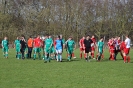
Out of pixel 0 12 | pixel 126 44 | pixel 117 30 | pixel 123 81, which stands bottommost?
pixel 123 81

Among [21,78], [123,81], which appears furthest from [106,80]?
[21,78]

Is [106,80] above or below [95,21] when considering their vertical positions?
below

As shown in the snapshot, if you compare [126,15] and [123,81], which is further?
[126,15]

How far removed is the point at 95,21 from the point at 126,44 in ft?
123

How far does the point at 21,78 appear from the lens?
11742 mm

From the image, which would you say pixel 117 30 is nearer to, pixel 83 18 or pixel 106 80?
pixel 83 18

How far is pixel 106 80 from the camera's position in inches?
448

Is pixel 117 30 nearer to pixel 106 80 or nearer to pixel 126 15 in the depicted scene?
pixel 126 15

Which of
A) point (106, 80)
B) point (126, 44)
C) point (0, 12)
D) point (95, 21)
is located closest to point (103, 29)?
point (95, 21)

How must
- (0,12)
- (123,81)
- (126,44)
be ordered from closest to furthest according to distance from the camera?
(123,81) → (126,44) → (0,12)

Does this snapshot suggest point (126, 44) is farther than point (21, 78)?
Yes

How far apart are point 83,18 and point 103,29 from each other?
465 cm

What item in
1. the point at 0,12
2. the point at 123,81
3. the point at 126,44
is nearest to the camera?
the point at 123,81

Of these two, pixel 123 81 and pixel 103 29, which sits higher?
pixel 103 29
